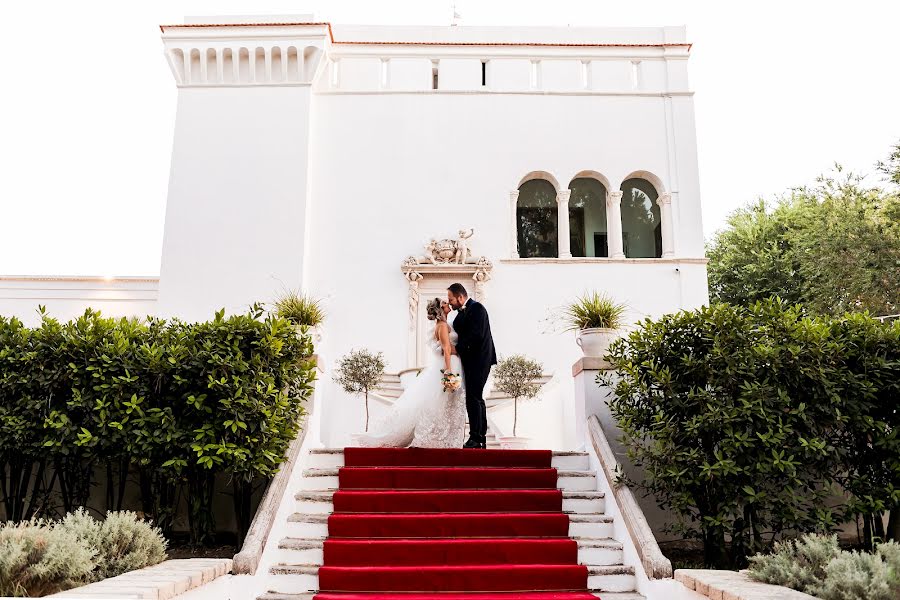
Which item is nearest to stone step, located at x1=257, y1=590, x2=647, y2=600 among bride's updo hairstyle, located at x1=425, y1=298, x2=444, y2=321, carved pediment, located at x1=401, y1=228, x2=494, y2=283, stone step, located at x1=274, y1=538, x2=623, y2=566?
stone step, located at x1=274, y1=538, x2=623, y2=566

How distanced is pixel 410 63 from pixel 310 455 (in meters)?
10.5

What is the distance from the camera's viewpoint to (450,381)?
717 centimetres


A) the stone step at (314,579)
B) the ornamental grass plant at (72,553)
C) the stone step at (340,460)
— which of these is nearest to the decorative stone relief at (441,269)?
the stone step at (340,460)

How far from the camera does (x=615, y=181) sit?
1458cm

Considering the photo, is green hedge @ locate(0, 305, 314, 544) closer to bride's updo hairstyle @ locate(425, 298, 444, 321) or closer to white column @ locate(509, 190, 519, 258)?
bride's updo hairstyle @ locate(425, 298, 444, 321)

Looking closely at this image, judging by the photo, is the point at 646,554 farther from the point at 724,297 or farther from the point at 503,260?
the point at 724,297

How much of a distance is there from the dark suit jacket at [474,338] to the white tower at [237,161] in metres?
7.06

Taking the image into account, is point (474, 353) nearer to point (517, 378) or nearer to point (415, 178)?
point (517, 378)

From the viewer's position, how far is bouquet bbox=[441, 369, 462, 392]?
7184 millimetres

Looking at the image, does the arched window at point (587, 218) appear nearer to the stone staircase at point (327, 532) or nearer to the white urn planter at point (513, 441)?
the white urn planter at point (513, 441)

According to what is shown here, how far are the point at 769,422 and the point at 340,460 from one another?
12.9ft

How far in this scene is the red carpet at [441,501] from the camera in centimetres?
616

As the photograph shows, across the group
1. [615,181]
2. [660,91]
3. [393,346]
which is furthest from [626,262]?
[393,346]

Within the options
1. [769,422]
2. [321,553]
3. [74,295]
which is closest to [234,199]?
[74,295]
